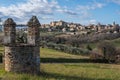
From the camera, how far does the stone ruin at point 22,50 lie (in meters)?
24.3

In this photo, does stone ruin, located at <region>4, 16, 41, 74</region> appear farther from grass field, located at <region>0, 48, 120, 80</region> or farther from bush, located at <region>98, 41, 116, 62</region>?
bush, located at <region>98, 41, 116, 62</region>

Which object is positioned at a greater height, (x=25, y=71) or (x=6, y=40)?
(x=6, y=40)

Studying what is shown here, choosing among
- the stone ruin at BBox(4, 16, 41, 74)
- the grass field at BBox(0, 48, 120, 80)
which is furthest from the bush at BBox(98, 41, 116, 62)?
the stone ruin at BBox(4, 16, 41, 74)

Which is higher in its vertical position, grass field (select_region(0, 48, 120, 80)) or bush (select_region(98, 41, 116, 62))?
grass field (select_region(0, 48, 120, 80))

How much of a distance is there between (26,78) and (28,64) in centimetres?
483

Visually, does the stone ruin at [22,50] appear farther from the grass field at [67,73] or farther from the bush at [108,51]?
the bush at [108,51]

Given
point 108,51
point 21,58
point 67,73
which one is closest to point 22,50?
point 21,58

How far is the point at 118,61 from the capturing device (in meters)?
67.2

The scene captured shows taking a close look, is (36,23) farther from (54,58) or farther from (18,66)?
(54,58)

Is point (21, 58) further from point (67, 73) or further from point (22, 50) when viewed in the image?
point (67, 73)

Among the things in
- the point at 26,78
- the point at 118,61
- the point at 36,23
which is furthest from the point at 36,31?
the point at 118,61

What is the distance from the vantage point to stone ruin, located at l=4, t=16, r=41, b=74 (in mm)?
24281

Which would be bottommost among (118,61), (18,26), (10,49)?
(118,61)

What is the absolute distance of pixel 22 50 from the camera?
79.8ft
